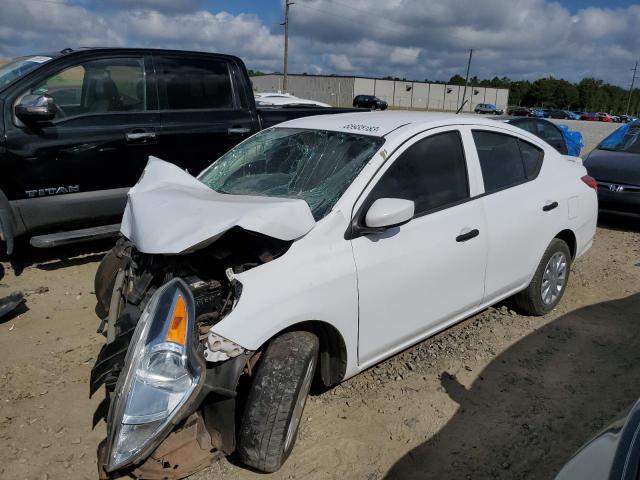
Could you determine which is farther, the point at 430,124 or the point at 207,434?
the point at 430,124

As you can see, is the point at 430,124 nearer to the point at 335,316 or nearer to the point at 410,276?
the point at 410,276

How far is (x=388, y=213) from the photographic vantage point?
8.93 feet

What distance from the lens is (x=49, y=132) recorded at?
4809 millimetres

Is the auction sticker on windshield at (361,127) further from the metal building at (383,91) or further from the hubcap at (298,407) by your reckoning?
the metal building at (383,91)

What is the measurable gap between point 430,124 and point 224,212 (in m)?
1.52

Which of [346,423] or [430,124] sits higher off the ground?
[430,124]

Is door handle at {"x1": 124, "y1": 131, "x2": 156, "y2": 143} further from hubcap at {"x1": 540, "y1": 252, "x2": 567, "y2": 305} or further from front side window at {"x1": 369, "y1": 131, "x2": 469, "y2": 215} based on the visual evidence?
hubcap at {"x1": 540, "y1": 252, "x2": 567, "y2": 305}

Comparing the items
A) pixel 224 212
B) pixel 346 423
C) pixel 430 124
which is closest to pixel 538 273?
pixel 430 124

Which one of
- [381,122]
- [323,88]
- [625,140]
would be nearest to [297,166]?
[381,122]

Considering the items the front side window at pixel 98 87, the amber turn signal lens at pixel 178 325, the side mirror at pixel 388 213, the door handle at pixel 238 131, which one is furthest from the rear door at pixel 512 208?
the front side window at pixel 98 87

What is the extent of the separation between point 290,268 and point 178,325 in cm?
61

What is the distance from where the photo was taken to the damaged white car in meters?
2.26

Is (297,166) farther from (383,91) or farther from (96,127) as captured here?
(383,91)

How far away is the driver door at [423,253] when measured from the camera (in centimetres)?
288
